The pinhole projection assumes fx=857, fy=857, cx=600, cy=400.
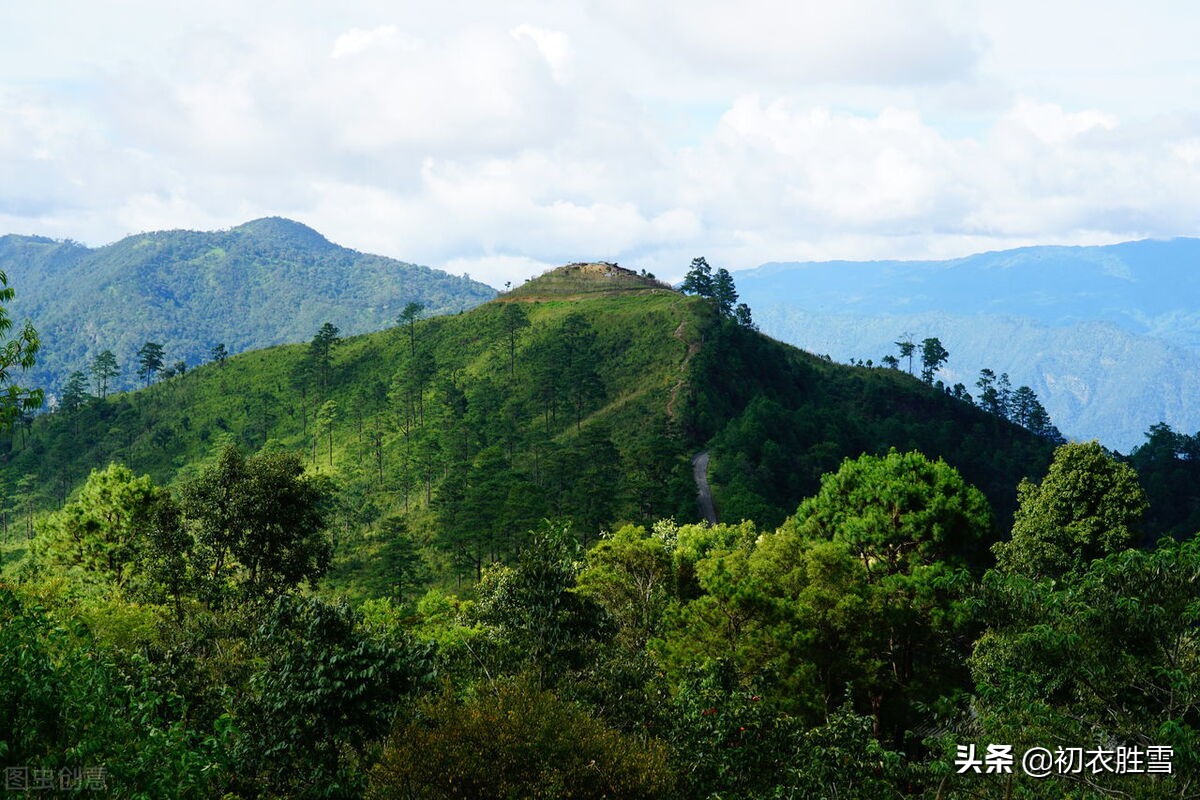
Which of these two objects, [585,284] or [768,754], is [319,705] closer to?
[768,754]

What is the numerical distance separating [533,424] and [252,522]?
235 feet

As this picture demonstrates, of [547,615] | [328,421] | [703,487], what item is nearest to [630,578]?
[547,615]

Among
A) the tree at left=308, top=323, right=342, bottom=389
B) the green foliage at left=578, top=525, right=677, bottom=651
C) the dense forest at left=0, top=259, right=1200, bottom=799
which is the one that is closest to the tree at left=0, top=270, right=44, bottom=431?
the dense forest at left=0, top=259, right=1200, bottom=799

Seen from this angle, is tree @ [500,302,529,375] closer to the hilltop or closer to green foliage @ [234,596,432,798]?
the hilltop

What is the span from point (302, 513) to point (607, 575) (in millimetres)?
14019

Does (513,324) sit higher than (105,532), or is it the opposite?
(513,324)

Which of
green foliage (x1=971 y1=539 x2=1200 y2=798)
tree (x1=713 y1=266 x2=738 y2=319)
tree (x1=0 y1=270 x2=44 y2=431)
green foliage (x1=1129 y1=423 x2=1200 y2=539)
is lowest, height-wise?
green foliage (x1=1129 y1=423 x2=1200 y2=539)

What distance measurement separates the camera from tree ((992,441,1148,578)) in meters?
40.4

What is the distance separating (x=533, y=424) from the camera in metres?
108

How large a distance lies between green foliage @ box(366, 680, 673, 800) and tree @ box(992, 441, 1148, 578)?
29.4 metres

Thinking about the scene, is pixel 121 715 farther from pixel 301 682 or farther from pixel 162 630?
pixel 162 630

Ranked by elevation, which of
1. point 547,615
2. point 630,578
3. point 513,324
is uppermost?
point 513,324

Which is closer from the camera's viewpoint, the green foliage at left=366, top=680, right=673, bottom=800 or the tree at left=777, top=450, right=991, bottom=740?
the green foliage at left=366, top=680, right=673, bottom=800

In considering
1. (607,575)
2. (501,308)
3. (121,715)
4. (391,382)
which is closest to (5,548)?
(391,382)
